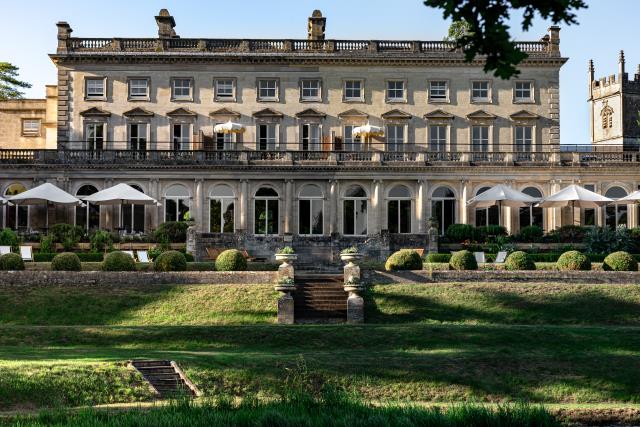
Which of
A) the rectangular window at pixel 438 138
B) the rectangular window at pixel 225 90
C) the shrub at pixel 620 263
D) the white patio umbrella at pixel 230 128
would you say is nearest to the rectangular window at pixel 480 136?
the rectangular window at pixel 438 138

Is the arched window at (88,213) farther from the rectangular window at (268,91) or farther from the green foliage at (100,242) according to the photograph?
the rectangular window at (268,91)

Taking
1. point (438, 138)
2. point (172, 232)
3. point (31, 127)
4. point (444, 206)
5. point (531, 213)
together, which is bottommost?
point (172, 232)

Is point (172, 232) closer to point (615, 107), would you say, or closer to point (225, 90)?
point (225, 90)

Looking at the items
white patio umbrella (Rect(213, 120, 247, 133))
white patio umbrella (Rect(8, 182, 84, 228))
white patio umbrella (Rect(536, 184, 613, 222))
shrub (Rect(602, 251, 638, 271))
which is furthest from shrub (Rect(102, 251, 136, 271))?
white patio umbrella (Rect(536, 184, 613, 222))

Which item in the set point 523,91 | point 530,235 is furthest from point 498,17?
point 523,91

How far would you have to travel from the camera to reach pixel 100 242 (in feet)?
136

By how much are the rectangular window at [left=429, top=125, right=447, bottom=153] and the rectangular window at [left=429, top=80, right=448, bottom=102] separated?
1692 millimetres

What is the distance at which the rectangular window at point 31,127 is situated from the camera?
6706 cm

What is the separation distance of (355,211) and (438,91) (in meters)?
9.67

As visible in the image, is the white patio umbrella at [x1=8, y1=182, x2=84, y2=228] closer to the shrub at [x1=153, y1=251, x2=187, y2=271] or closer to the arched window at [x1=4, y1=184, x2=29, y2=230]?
the arched window at [x1=4, y1=184, x2=29, y2=230]

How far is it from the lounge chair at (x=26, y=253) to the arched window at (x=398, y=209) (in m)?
21.5

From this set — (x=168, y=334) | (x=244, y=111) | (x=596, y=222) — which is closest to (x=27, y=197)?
(x=244, y=111)

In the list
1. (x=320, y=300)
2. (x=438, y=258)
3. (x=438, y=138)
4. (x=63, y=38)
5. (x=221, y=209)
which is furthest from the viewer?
(x=438, y=138)

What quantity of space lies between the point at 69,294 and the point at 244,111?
27104 mm
